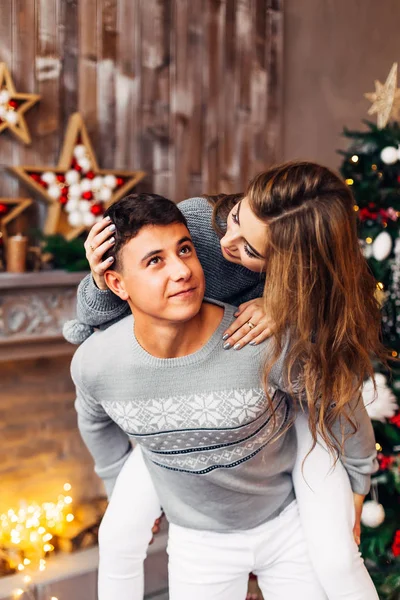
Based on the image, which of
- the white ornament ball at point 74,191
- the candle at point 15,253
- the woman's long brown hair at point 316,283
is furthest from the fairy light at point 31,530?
the woman's long brown hair at point 316,283

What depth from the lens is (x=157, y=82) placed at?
3.12 meters

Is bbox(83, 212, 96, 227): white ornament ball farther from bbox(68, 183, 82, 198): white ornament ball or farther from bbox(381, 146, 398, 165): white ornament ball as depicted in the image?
bbox(381, 146, 398, 165): white ornament ball

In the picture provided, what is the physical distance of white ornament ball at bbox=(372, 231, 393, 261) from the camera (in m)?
2.41

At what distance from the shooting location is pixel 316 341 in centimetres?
129

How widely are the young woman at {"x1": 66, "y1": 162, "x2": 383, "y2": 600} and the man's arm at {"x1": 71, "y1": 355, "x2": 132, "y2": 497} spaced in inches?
2.6

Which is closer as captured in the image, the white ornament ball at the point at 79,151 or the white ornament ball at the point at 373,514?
the white ornament ball at the point at 373,514

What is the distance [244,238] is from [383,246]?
4.03 feet

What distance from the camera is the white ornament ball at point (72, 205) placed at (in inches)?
106

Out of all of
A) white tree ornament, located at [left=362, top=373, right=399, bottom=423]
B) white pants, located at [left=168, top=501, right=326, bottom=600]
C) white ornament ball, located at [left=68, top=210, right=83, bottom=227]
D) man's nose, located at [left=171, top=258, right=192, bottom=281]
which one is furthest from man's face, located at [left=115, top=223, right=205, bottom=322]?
white ornament ball, located at [left=68, top=210, right=83, bottom=227]

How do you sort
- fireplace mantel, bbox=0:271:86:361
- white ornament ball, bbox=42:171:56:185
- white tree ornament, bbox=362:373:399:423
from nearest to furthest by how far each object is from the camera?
white tree ornament, bbox=362:373:399:423 → fireplace mantel, bbox=0:271:86:361 → white ornament ball, bbox=42:171:56:185

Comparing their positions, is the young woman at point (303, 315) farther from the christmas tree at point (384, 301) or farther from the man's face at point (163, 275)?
the christmas tree at point (384, 301)

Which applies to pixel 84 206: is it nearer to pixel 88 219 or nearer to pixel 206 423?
pixel 88 219

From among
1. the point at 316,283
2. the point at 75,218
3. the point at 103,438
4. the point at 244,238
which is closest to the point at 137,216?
the point at 244,238

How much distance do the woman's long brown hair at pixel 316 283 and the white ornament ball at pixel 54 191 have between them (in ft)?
4.99
